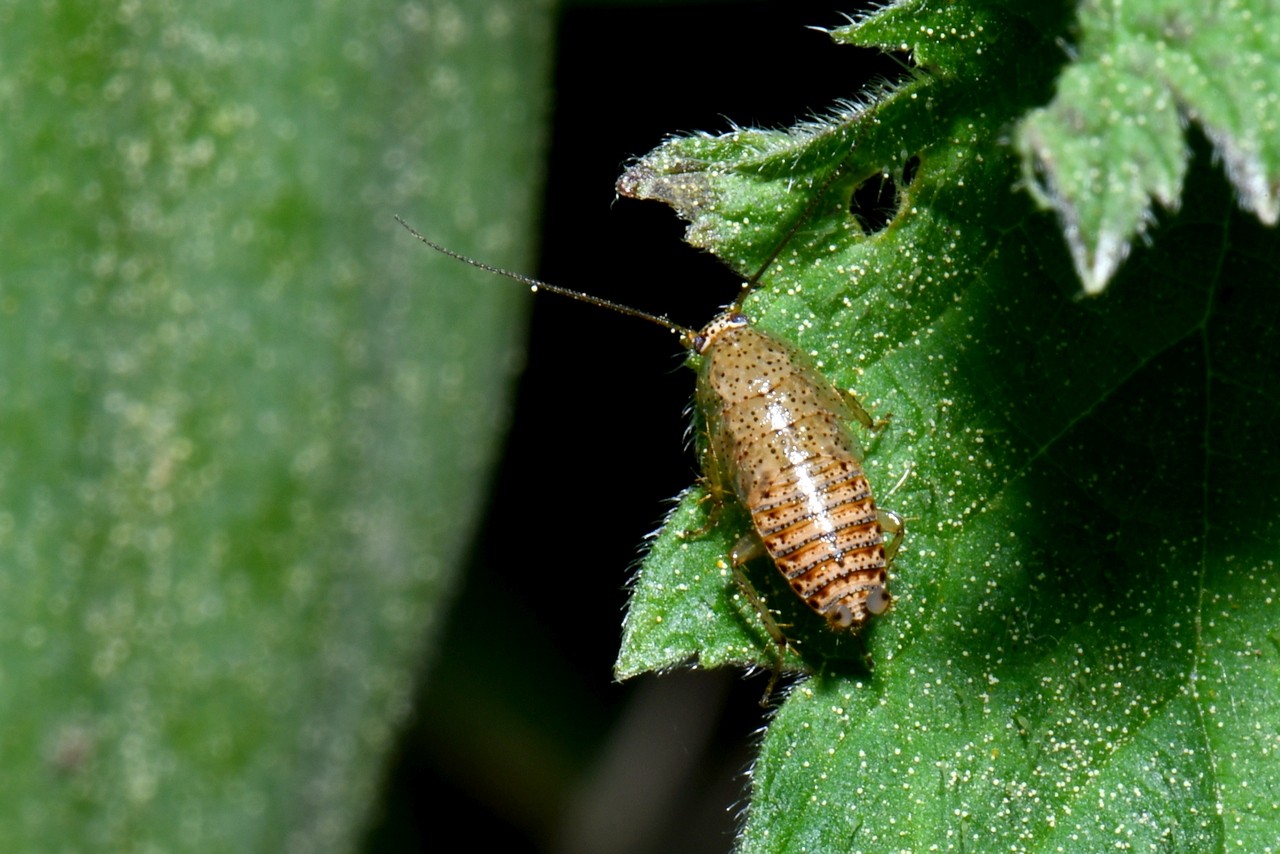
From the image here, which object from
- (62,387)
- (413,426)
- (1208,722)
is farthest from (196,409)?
(1208,722)

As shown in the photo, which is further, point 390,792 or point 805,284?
point 390,792

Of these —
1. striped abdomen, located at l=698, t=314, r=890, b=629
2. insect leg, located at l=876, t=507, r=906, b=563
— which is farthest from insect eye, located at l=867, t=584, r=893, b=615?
insect leg, located at l=876, t=507, r=906, b=563

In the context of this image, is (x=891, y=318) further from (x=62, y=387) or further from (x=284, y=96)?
(x=62, y=387)

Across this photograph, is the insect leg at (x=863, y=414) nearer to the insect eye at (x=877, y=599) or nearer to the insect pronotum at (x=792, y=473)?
the insect pronotum at (x=792, y=473)

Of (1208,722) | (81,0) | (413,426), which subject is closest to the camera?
(1208,722)

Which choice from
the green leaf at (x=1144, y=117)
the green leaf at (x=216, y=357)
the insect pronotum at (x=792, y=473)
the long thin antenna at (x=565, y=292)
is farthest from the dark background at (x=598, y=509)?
the green leaf at (x=1144, y=117)

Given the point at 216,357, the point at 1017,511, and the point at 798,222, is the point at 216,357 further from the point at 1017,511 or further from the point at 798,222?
the point at 1017,511
